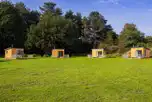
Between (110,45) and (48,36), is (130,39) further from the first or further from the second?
(48,36)

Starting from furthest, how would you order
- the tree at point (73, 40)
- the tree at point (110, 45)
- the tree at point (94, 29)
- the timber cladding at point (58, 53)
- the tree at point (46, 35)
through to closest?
the tree at point (94, 29) → the tree at point (110, 45) → the tree at point (73, 40) → the tree at point (46, 35) → the timber cladding at point (58, 53)

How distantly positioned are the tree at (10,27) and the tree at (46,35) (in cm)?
402

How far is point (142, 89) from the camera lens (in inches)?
484

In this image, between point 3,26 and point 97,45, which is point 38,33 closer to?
point 3,26

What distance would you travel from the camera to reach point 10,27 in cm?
6956

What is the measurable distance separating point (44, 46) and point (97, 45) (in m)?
20.6

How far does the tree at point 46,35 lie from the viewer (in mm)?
66938

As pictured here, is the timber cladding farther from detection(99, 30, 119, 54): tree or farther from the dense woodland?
detection(99, 30, 119, 54): tree

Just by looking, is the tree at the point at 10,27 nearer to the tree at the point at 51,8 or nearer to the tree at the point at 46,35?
the tree at the point at 46,35

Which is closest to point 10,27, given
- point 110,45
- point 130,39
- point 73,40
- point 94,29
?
point 73,40

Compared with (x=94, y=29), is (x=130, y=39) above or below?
below

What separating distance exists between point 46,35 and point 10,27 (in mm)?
9412

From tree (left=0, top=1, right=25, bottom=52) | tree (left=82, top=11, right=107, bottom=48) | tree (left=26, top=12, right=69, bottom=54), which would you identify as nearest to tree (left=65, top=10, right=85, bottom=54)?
tree (left=26, top=12, right=69, bottom=54)

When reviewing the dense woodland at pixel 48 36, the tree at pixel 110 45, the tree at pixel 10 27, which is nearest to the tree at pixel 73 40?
the dense woodland at pixel 48 36
